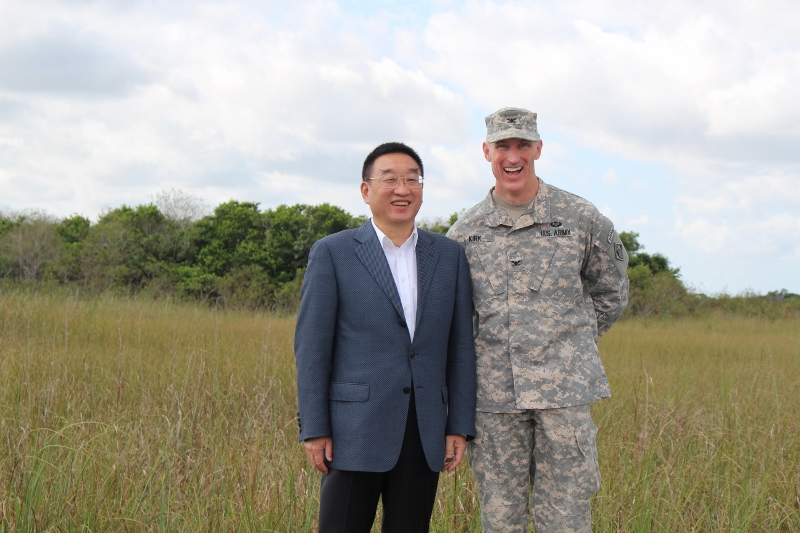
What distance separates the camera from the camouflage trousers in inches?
109

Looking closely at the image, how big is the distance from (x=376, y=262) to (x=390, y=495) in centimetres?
83

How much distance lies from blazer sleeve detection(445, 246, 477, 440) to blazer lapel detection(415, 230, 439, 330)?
0.13 m

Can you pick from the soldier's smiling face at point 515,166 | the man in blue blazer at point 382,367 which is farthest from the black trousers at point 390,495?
the soldier's smiling face at point 515,166

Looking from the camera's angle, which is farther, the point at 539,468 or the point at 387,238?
the point at 539,468

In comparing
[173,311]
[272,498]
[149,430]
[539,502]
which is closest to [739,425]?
[539,502]

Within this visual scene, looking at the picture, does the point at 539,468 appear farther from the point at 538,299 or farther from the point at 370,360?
the point at 370,360

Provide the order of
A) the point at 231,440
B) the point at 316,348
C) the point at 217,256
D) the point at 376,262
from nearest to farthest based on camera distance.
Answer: the point at 316,348 → the point at 376,262 → the point at 231,440 → the point at 217,256

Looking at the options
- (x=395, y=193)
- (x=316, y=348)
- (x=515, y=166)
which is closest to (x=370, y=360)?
(x=316, y=348)

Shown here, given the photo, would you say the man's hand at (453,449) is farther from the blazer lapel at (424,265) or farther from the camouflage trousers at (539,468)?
the blazer lapel at (424,265)

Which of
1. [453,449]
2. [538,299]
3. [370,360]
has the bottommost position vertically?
[453,449]

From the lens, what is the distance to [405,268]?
2662 mm

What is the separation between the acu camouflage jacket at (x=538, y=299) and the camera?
2.80 m

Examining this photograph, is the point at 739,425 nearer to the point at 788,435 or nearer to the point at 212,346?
the point at 788,435

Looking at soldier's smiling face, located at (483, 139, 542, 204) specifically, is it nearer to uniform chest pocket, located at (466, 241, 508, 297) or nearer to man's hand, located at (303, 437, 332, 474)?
uniform chest pocket, located at (466, 241, 508, 297)
